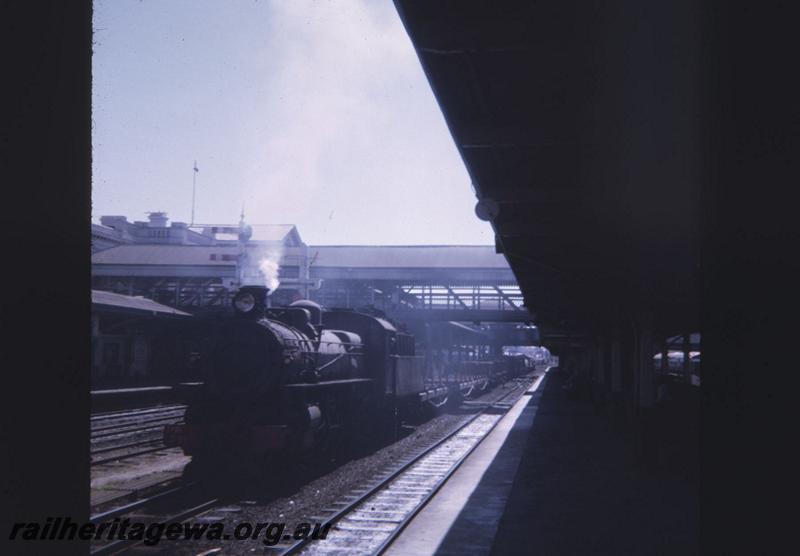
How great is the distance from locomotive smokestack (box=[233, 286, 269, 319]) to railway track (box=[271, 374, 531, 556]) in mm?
3263

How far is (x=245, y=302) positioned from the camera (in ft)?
37.3

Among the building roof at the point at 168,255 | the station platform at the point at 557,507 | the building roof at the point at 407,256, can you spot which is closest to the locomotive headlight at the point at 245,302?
the station platform at the point at 557,507

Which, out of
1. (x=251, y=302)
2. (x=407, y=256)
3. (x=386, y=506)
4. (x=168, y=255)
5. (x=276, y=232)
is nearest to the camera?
(x=386, y=506)

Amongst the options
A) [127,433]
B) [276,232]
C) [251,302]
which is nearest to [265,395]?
[251,302]

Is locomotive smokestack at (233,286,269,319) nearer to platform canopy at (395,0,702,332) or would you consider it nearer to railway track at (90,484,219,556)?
railway track at (90,484,219,556)

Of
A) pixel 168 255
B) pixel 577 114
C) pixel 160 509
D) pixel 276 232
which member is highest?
pixel 276 232

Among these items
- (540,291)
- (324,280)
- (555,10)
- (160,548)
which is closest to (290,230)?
(324,280)

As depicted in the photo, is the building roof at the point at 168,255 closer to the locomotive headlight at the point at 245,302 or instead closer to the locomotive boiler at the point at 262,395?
the locomotive boiler at the point at 262,395

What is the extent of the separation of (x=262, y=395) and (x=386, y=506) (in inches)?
102

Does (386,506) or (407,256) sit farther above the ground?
(407,256)

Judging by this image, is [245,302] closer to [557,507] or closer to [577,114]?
[557,507]

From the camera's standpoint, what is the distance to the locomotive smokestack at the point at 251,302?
1127cm

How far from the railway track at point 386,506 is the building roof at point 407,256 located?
2231 cm

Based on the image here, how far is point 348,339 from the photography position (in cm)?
1475
